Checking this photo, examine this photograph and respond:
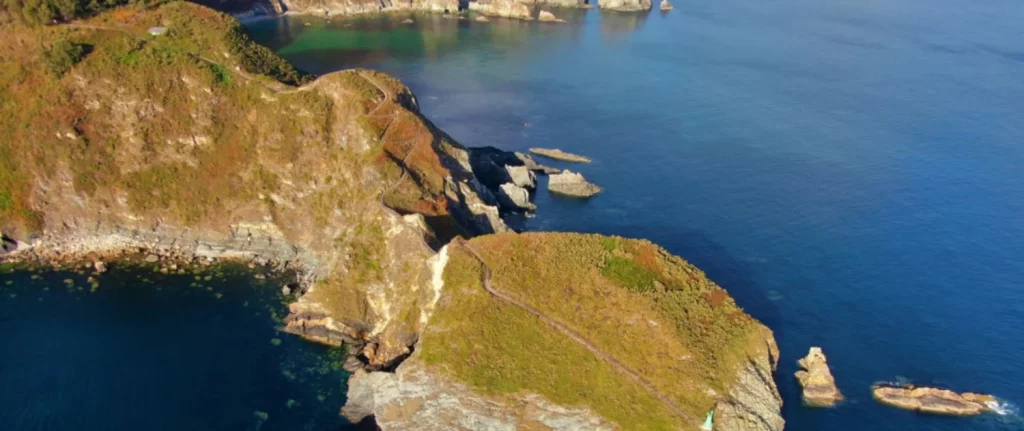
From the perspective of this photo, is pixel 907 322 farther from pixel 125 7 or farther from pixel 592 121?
pixel 125 7

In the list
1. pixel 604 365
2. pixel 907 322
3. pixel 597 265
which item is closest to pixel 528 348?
pixel 604 365

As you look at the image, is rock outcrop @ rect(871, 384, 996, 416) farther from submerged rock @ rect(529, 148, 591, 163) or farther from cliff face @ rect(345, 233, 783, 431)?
submerged rock @ rect(529, 148, 591, 163)

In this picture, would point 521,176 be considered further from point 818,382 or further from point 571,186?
point 818,382

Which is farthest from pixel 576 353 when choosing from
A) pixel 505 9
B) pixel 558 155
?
pixel 505 9

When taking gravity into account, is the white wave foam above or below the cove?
below

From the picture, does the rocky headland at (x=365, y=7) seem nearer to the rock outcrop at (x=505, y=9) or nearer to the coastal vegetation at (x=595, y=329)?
the rock outcrop at (x=505, y=9)

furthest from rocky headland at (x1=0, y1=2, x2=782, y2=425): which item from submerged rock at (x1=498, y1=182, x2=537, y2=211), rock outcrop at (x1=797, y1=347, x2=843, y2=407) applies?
rock outcrop at (x1=797, y1=347, x2=843, y2=407)
